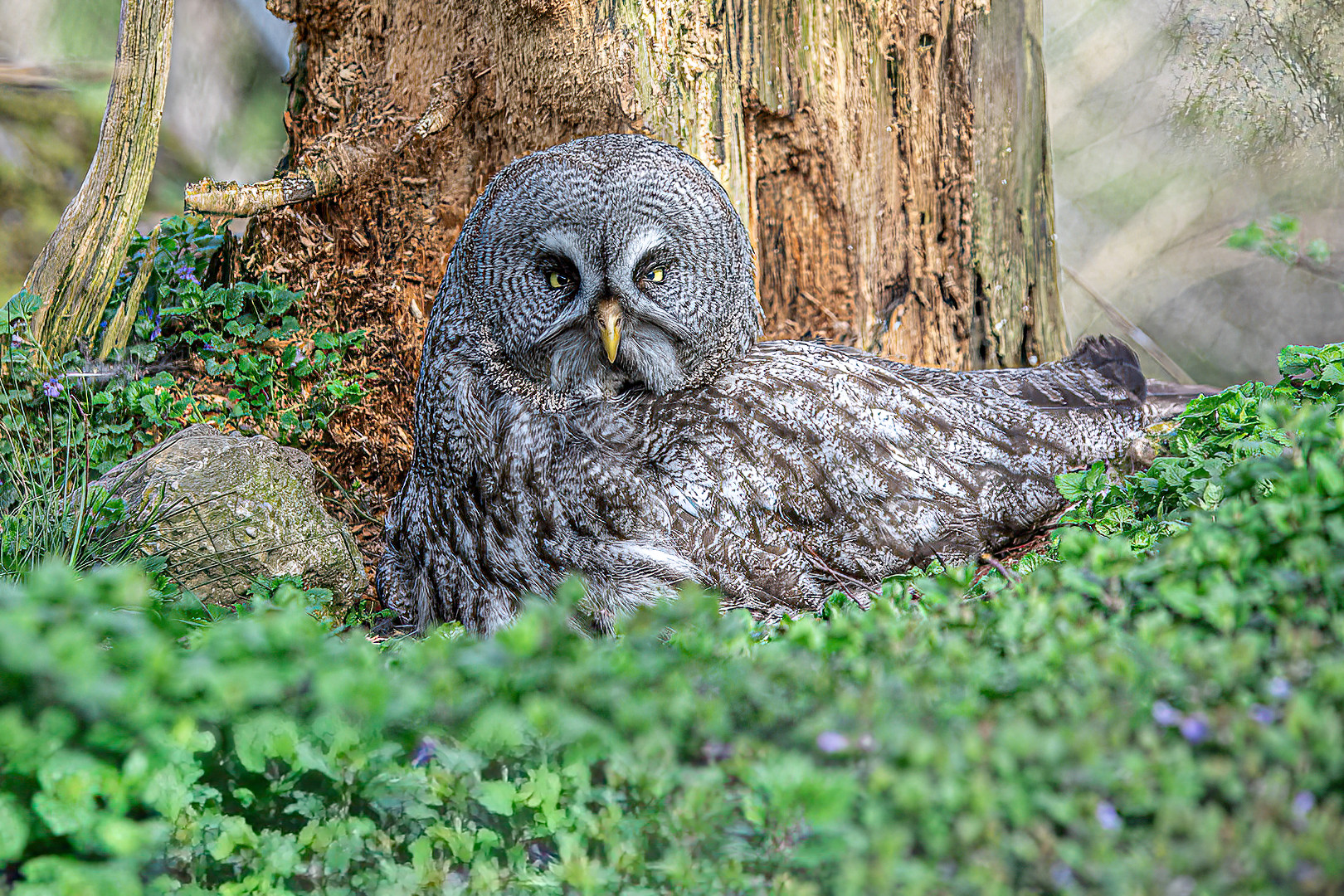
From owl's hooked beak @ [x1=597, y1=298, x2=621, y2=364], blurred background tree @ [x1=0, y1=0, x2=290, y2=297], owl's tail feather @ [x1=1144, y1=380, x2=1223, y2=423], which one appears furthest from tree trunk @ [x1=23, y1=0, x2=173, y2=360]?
owl's tail feather @ [x1=1144, y1=380, x2=1223, y2=423]

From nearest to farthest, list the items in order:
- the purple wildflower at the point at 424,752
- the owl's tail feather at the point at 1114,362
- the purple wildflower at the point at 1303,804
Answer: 1. the purple wildflower at the point at 1303,804
2. the purple wildflower at the point at 424,752
3. the owl's tail feather at the point at 1114,362

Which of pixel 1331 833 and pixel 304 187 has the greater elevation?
pixel 304 187

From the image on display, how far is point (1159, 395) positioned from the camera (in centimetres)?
362

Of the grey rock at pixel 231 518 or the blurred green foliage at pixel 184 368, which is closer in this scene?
the grey rock at pixel 231 518

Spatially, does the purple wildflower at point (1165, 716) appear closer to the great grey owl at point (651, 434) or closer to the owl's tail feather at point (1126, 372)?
the great grey owl at point (651, 434)

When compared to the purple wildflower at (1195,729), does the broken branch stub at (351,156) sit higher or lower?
higher

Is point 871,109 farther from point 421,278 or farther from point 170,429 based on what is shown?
point 170,429

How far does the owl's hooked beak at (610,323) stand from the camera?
267 cm

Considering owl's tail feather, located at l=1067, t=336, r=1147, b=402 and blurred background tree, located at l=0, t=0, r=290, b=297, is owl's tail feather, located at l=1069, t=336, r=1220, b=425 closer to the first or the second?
owl's tail feather, located at l=1067, t=336, r=1147, b=402

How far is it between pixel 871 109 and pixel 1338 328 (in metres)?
5.25

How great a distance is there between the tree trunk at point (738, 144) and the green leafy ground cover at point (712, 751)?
2.75 metres

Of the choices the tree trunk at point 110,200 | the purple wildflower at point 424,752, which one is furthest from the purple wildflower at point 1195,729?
the tree trunk at point 110,200

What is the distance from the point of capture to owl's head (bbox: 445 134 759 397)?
2.71m

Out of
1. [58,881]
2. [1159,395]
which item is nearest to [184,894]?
[58,881]
